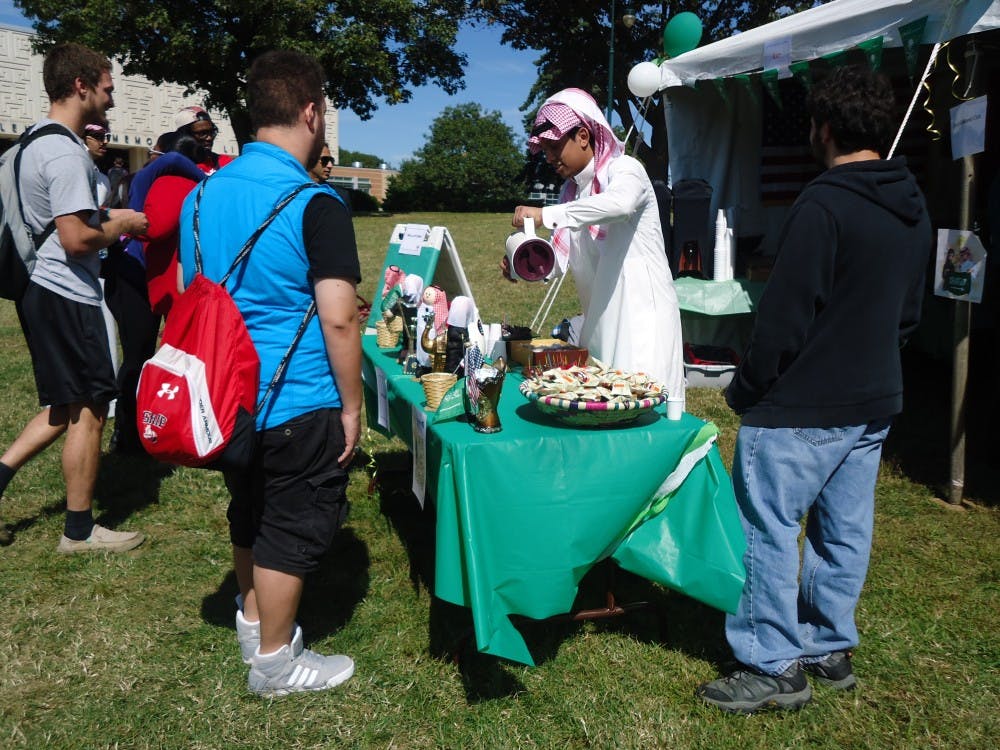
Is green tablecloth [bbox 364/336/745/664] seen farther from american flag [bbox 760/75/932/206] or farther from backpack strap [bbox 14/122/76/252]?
american flag [bbox 760/75/932/206]

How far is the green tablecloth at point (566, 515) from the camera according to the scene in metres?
2.01

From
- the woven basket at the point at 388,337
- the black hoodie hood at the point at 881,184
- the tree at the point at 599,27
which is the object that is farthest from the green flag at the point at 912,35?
the tree at the point at 599,27

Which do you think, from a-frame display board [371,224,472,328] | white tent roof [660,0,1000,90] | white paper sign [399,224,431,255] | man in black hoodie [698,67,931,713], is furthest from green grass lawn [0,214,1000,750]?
white tent roof [660,0,1000,90]

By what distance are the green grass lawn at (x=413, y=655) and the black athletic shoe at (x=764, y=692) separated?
5 centimetres

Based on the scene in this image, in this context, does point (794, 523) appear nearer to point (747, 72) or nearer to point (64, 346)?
point (64, 346)

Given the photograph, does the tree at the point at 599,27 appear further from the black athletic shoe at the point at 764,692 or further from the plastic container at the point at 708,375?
the black athletic shoe at the point at 764,692

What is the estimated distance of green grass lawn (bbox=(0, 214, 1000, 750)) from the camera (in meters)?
2.17

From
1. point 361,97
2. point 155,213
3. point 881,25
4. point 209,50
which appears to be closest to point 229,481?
point 155,213

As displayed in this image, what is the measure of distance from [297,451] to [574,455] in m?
0.73

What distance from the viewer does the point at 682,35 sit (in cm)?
603

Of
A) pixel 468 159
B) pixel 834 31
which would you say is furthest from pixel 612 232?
pixel 468 159

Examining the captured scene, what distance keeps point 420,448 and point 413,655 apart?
0.72m

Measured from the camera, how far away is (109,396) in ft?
10.2

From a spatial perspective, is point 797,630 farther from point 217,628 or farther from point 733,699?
point 217,628
